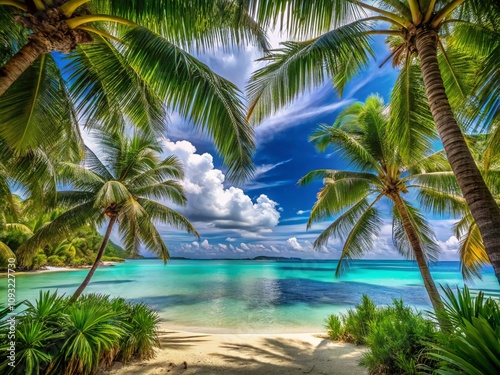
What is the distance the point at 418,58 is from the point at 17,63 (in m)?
5.90

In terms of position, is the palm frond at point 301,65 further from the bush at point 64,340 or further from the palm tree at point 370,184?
the bush at point 64,340

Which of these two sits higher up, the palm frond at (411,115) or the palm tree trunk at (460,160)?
the palm frond at (411,115)

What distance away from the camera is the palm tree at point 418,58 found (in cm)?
296

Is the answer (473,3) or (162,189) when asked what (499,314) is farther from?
(162,189)

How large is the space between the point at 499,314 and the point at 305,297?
19215mm

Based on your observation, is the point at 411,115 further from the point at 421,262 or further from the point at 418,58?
the point at 421,262

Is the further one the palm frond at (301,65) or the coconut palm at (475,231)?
the coconut palm at (475,231)

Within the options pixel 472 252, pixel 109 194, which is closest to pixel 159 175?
pixel 109 194

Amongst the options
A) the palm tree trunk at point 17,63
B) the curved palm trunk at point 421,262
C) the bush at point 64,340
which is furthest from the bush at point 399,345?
the palm tree trunk at point 17,63

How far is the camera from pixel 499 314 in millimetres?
2252

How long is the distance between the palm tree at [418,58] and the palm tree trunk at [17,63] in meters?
2.75

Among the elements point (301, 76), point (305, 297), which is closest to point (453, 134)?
point (301, 76)

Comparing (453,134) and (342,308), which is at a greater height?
(453,134)

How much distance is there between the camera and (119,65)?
13.5 feet
